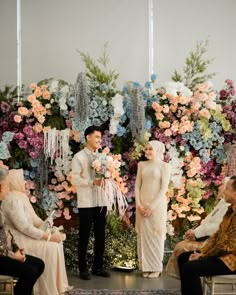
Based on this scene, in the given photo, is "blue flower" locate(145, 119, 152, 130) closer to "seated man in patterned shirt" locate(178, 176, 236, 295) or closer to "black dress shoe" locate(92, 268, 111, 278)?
"black dress shoe" locate(92, 268, 111, 278)

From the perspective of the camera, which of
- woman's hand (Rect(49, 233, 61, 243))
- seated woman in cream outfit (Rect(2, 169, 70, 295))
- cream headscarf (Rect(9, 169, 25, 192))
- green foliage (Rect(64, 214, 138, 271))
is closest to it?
seated woman in cream outfit (Rect(2, 169, 70, 295))

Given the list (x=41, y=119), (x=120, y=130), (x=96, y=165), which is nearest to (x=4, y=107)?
(x=41, y=119)

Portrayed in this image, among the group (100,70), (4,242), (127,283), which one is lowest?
(127,283)

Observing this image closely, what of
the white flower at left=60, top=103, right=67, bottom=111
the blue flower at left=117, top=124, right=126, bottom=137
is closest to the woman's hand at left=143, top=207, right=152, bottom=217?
the blue flower at left=117, top=124, right=126, bottom=137

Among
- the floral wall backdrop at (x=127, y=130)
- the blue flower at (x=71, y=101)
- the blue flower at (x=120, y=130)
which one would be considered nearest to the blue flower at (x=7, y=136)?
the floral wall backdrop at (x=127, y=130)

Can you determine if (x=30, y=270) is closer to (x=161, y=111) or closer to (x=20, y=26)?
(x=161, y=111)

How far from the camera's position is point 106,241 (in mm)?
7160

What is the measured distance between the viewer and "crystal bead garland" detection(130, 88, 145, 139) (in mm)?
7184

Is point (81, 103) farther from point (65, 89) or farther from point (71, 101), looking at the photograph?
point (65, 89)

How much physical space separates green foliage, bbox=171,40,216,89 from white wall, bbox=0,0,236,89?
0.66ft

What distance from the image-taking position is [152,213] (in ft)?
21.7

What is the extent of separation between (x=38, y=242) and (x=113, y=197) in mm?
1352

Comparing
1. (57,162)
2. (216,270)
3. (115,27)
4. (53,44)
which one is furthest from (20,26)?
(216,270)

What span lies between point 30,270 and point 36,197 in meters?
2.51
